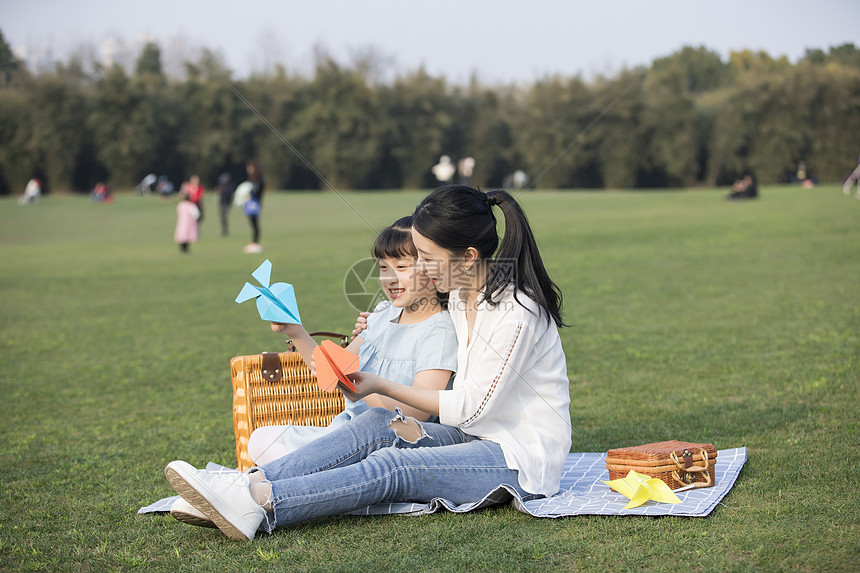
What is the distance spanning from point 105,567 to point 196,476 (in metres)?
0.43

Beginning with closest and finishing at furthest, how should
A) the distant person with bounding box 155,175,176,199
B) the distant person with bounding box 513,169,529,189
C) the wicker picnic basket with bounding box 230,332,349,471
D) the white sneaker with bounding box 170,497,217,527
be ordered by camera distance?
the white sneaker with bounding box 170,497,217,527 < the wicker picnic basket with bounding box 230,332,349,471 < the distant person with bounding box 155,175,176,199 < the distant person with bounding box 513,169,529,189

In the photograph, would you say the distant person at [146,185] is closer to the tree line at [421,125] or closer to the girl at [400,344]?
the tree line at [421,125]

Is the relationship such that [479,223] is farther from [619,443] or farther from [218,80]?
[218,80]

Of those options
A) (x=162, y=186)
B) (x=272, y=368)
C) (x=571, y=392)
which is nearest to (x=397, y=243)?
(x=272, y=368)

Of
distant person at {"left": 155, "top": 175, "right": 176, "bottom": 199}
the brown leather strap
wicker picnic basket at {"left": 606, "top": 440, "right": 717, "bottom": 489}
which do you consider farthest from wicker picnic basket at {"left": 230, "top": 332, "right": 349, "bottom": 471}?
distant person at {"left": 155, "top": 175, "right": 176, "bottom": 199}

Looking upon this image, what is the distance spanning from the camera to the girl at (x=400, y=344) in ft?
10.6

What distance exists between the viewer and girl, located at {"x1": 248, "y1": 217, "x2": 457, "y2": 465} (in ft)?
10.6

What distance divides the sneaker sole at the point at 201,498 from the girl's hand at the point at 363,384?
57 cm

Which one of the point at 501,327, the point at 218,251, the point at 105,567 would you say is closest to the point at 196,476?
the point at 105,567

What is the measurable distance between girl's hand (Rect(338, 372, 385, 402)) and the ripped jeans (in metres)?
0.22

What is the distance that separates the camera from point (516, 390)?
3.04 m

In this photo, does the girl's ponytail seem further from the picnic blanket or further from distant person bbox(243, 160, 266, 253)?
distant person bbox(243, 160, 266, 253)

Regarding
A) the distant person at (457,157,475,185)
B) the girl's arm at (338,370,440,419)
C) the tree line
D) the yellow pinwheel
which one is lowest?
the yellow pinwheel

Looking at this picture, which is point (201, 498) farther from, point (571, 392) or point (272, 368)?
point (571, 392)
